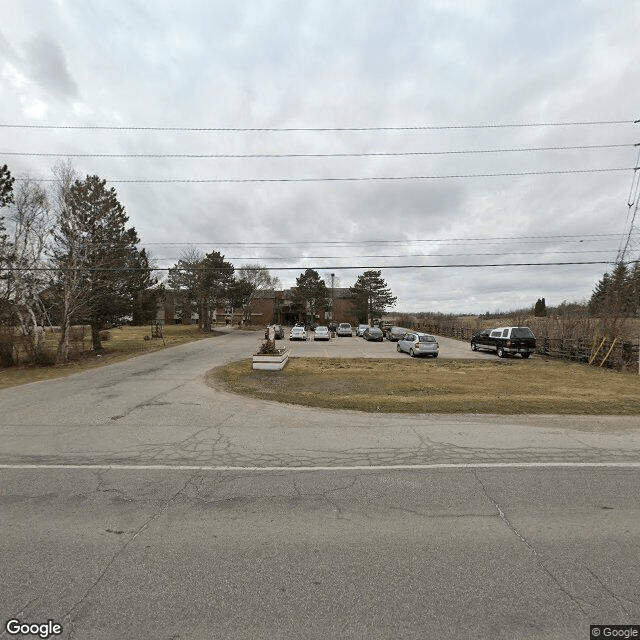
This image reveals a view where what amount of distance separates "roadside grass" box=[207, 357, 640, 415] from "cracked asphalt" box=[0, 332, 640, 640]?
2.04 meters

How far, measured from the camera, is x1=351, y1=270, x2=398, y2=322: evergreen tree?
221 ft

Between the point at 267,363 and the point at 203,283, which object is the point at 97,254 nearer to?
the point at 267,363

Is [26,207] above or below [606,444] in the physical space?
above

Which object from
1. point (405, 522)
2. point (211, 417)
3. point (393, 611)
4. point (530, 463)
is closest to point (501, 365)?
point (530, 463)

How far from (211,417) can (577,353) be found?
21.1m

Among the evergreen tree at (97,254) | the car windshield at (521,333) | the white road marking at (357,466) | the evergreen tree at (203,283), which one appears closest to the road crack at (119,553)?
the white road marking at (357,466)

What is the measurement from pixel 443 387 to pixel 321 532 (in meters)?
9.64

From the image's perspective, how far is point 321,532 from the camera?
3486 millimetres

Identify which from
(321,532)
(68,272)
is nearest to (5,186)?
(68,272)

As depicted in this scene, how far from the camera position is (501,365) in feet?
61.4

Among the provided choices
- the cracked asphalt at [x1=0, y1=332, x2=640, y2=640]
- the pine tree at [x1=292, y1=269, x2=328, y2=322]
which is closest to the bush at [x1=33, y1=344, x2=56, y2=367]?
the cracked asphalt at [x1=0, y1=332, x2=640, y2=640]

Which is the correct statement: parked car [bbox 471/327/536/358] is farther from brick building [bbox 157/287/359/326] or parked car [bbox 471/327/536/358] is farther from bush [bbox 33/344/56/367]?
brick building [bbox 157/287/359/326]

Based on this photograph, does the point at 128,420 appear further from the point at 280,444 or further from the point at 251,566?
the point at 251,566

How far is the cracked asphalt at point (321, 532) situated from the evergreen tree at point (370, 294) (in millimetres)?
60772
